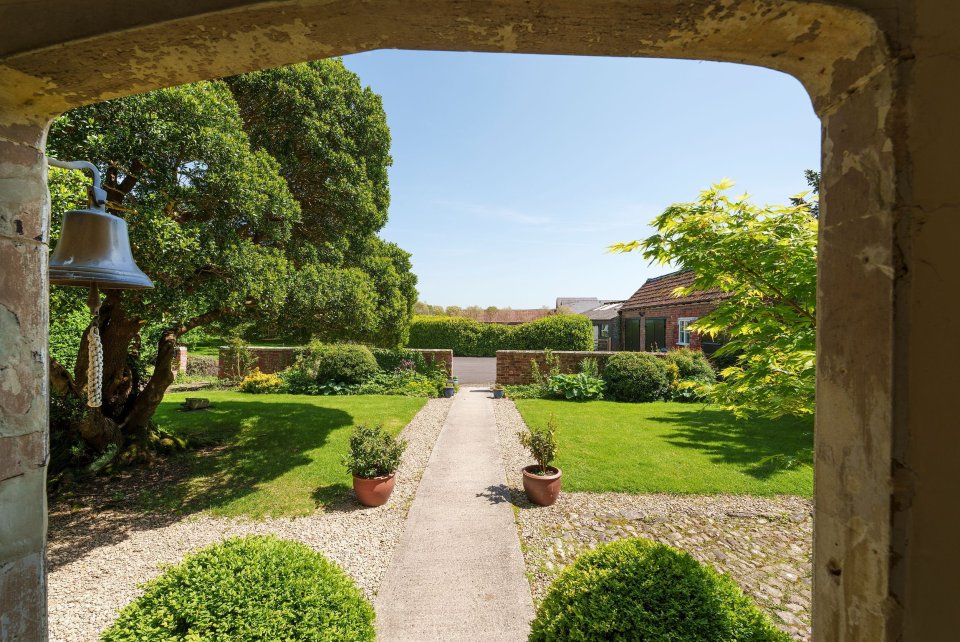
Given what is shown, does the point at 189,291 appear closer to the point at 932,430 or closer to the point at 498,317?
the point at 932,430

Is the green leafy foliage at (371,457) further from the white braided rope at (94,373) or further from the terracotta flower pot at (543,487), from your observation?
the white braided rope at (94,373)

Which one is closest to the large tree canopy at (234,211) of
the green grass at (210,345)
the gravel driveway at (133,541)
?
the gravel driveway at (133,541)

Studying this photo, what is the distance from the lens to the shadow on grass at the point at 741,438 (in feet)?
23.8

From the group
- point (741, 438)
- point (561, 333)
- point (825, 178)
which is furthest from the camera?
point (561, 333)

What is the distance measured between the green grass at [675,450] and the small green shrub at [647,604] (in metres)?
2.40

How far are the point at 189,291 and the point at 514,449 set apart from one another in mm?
6388

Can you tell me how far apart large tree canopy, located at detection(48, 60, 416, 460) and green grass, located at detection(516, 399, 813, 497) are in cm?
551

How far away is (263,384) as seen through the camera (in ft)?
47.2

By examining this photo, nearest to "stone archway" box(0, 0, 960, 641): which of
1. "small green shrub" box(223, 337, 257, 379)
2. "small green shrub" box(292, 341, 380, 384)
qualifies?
"small green shrub" box(292, 341, 380, 384)

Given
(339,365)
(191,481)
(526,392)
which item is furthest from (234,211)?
(526,392)

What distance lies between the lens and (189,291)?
525 cm

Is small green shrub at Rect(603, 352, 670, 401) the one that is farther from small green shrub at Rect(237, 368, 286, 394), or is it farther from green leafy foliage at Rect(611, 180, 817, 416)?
small green shrub at Rect(237, 368, 286, 394)

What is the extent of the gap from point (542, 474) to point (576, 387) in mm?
7931

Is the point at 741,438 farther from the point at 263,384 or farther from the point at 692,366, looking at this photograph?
the point at 263,384
